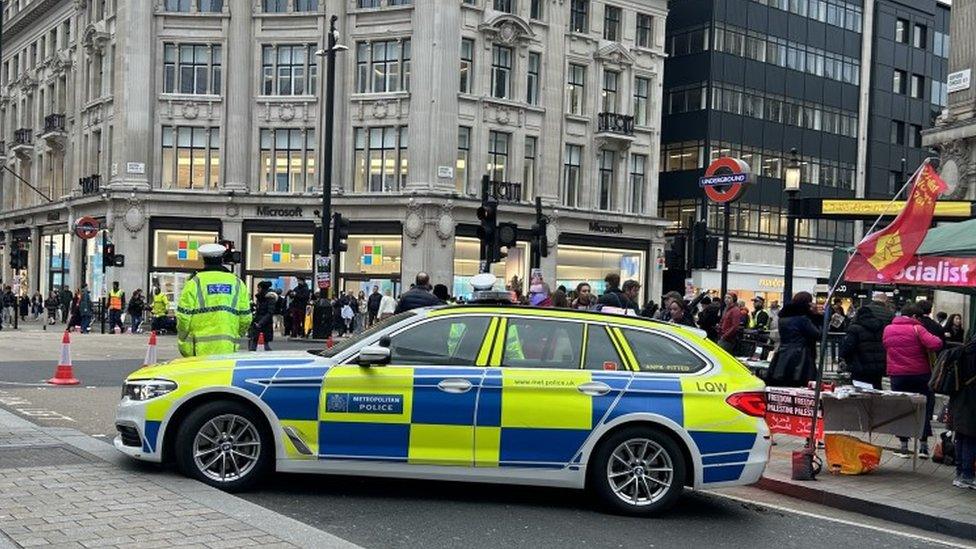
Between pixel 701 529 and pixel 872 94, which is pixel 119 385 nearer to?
pixel 701 529

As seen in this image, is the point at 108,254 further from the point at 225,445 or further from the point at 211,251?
the point at 225,445

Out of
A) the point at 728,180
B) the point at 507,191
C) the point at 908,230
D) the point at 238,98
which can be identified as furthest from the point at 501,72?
the point at 908,230

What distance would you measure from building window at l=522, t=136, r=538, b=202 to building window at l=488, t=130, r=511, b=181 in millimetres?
1115

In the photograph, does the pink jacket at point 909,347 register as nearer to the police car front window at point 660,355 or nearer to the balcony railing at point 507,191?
the police car front window at point 660,355

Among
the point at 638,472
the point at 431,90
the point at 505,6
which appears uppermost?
the point at 505,6

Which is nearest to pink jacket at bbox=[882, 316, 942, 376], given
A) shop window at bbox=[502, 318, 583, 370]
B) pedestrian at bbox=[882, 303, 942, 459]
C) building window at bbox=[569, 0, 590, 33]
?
pedestrian at bbox=[882, 303, 942, 459]

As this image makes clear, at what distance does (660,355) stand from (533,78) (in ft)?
116

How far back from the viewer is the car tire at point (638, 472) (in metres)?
7.16

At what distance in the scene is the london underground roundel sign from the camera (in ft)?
52.7

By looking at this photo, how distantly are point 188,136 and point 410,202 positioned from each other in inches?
409

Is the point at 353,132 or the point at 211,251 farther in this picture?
the point at 353,132

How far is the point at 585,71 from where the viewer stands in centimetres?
4325

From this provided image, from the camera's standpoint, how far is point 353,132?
131 ft

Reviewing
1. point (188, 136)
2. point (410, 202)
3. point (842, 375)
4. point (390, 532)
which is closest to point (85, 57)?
point (188, 136)
